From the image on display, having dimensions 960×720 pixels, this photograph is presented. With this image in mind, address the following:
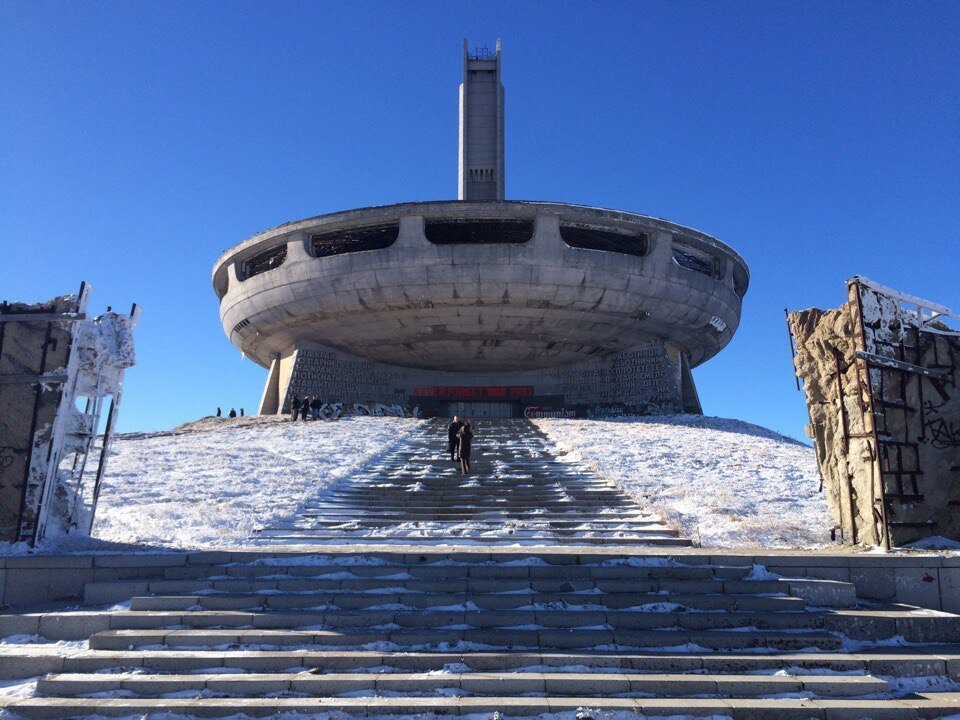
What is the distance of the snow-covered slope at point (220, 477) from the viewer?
948cm

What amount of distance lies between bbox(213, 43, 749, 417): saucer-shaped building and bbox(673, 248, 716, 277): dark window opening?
104mm

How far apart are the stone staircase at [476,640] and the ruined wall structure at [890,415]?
184cm

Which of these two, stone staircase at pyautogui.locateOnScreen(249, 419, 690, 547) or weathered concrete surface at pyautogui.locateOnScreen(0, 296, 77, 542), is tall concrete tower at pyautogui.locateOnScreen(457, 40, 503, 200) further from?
weathered concrete surface at pyautogui.locateOnScreen(0, 296, 77, 542)

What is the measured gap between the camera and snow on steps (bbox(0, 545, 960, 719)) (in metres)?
4.89

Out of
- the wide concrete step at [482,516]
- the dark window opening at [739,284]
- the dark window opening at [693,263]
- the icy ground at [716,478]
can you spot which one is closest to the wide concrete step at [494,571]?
the icy ground at [716,478]

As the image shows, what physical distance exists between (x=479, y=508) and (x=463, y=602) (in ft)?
15.0

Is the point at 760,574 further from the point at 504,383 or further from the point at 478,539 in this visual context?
the point at 504,383

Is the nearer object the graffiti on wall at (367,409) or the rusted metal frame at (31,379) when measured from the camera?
the rusted metal frame at (31,379)

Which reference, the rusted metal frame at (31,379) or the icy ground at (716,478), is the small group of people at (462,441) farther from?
the rusted metal frame at (31,379)

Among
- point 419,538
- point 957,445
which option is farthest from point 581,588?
point 957,445

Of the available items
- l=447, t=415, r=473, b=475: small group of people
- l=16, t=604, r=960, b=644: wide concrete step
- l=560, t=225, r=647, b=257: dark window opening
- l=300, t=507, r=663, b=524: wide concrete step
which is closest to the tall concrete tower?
l=560, t=225, r=647, b=257: dark window opening

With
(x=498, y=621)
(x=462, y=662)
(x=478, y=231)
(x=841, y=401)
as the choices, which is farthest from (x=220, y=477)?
(x=478, y=231)

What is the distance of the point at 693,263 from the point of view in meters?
31.1

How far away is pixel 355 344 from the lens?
3200 centimetres
